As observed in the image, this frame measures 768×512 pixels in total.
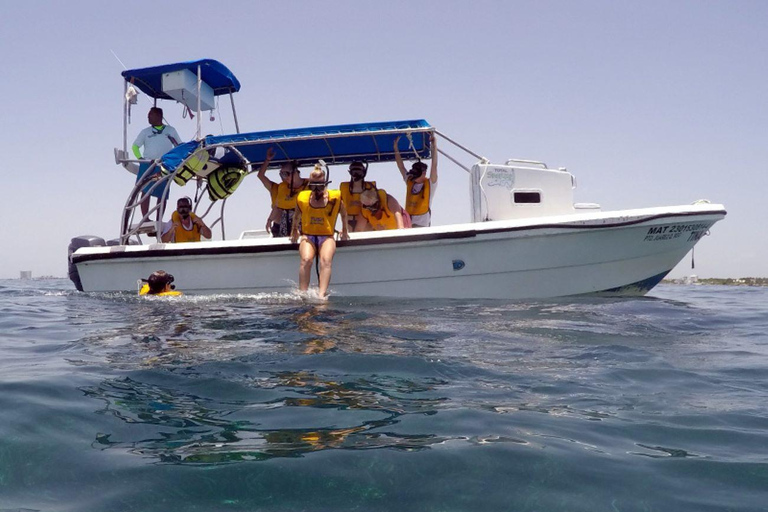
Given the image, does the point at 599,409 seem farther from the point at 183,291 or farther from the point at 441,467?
the point at 183,291

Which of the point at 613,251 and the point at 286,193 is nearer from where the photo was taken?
the point at 613,251

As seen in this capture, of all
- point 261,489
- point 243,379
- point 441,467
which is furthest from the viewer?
point 243,379

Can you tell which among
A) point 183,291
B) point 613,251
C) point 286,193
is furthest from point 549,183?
point 183,291

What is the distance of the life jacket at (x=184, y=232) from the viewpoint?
9.80m

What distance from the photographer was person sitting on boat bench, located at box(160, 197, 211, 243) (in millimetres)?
9805

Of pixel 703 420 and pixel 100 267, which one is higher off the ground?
pixel 100 267

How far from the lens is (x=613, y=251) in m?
7.73

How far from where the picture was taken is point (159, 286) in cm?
795

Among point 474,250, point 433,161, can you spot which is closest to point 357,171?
point 433,161

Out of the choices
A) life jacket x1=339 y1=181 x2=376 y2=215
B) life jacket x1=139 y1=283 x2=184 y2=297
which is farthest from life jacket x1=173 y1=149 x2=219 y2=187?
life jacket x1=339 y1=181 x2=376 y2=215

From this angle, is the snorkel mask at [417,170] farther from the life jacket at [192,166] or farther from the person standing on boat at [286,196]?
the life jacket at [192,166]

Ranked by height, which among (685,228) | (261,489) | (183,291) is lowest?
(261,489)

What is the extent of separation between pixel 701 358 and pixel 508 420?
89.0 inches

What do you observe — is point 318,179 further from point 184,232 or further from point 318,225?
point 184,232
